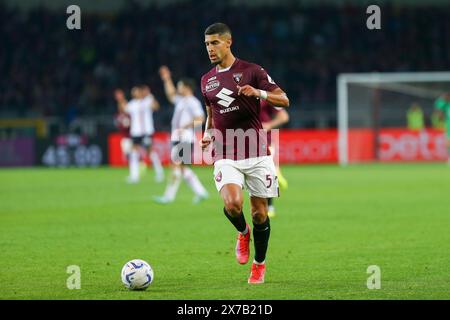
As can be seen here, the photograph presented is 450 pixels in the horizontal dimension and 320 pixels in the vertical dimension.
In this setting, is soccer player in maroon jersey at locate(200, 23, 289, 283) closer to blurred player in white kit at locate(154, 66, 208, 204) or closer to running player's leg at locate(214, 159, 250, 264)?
running player's leg at locate(214, 159, 250, 264)

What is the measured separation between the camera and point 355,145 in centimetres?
3506

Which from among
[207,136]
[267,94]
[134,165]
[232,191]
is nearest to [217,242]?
[207,136]

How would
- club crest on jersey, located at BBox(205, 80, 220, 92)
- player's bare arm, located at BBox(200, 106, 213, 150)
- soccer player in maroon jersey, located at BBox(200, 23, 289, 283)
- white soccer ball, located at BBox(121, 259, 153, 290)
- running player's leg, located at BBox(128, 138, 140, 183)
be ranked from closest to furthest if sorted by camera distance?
white soccer ball, located at BBox(121, 259, 153, 290) → soccer player in maroon jersey, located at BBox(200, 23, 289, 283) → club crest on jersey, located at BBox(205, 80, 220, 92) → player's bare arm, located at BBox(200, 106, 213, 150) → running player's leg, located at BBox(128, 138, 140, 183)

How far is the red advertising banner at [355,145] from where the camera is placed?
114 ft

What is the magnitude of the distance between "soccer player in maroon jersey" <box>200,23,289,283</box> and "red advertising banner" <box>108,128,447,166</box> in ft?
83.0

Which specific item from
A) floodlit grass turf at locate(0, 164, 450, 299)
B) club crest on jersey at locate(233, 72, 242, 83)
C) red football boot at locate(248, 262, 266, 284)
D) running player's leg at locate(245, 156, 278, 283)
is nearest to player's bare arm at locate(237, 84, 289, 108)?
club crest on jersey at locate(233, 72, 242, 83)

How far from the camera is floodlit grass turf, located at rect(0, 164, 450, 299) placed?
859 cm

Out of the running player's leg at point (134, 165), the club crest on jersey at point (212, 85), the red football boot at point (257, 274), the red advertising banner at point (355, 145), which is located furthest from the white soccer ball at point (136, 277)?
the red advertising banner at point (355, 145)

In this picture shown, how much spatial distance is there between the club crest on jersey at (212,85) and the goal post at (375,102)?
25.4 m

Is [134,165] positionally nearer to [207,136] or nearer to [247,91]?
[207,136]

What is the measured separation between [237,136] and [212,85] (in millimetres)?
555

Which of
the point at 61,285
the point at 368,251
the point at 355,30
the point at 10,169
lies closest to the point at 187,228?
the point at 368,251

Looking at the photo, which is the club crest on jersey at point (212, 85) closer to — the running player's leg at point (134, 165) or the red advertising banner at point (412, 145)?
the running player's leg at point (134, 165)

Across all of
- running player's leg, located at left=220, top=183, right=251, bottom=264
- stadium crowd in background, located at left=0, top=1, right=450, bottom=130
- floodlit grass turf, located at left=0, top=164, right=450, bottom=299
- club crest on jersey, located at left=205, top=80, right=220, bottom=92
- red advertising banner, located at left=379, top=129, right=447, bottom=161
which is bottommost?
floodlit grass turf, located at left=0, top=164, right=450, bottom=299
